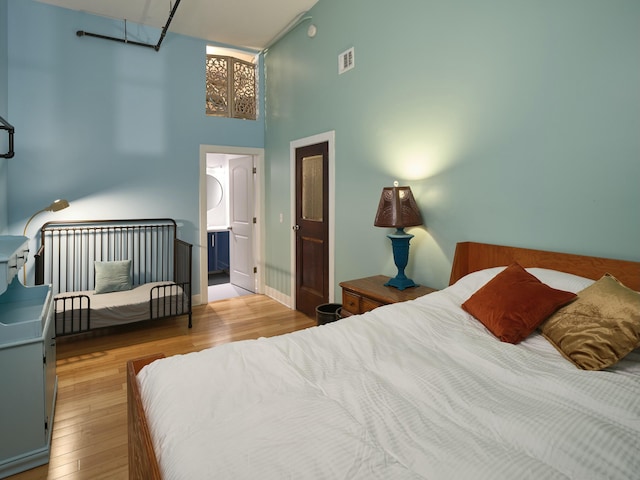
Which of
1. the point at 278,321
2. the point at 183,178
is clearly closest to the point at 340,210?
the point at 278,321

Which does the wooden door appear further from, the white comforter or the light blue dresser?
the light blue dresser

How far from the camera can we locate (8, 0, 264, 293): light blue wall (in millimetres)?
3521

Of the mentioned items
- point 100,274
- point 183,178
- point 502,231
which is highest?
point 183,178

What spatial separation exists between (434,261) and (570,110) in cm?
121

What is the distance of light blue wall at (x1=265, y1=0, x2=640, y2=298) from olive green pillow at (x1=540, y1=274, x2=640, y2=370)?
1.48 ft

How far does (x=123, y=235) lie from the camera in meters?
4.07

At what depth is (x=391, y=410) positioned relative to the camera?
100cm

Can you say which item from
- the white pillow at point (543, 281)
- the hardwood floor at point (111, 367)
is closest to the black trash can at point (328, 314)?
the hardwood floor at point (111, 367)

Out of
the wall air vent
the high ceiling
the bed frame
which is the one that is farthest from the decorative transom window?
the wall air vent

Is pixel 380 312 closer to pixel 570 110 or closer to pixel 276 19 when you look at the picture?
pixel 570 110

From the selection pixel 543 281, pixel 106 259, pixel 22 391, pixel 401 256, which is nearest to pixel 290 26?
pixel 401 256

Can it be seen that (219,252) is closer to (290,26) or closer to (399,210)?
(290,26)

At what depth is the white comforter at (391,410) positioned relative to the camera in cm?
79

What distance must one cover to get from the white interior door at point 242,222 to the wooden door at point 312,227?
1.10 meters
